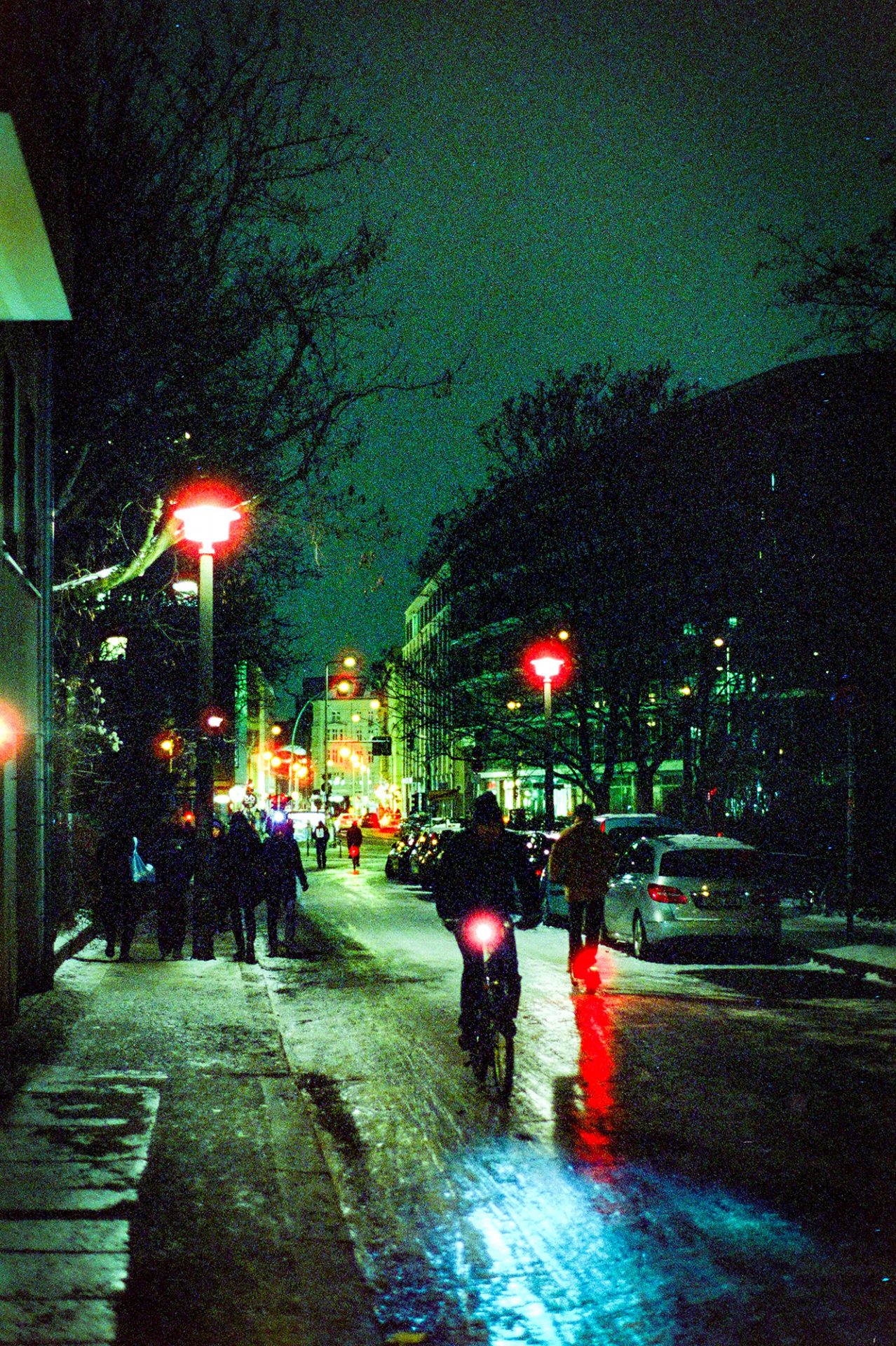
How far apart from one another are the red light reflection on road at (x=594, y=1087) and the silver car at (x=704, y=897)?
13.8ft

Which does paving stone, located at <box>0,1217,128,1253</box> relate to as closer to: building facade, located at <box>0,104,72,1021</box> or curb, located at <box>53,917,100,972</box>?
building facade, located at <box>0,104,72,1021</box>

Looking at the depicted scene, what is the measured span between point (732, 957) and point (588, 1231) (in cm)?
1378

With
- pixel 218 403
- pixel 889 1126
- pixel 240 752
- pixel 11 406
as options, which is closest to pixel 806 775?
pixel 218 403

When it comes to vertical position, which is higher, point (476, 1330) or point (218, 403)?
point (218, 403)

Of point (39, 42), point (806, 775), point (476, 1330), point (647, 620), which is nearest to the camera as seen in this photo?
point (476, 1330)

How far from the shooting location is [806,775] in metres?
33.8

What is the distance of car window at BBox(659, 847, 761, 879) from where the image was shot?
18859 millimetres

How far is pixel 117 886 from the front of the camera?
19.1 meters

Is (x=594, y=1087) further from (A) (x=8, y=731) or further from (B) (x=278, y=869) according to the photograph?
(B) (x=278, y=869)

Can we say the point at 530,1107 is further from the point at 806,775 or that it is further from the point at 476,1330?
the point at 806,775

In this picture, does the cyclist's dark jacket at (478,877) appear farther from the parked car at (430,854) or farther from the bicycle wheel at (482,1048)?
the parked car at (430,854)

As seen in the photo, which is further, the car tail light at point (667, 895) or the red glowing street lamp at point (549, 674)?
the red glowing street lamp at point (549, 674)

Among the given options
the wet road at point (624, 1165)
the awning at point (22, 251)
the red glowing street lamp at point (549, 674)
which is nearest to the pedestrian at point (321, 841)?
the red glowing street lamp at point (549, 674)

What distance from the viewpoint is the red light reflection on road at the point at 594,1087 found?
8.00 metres
